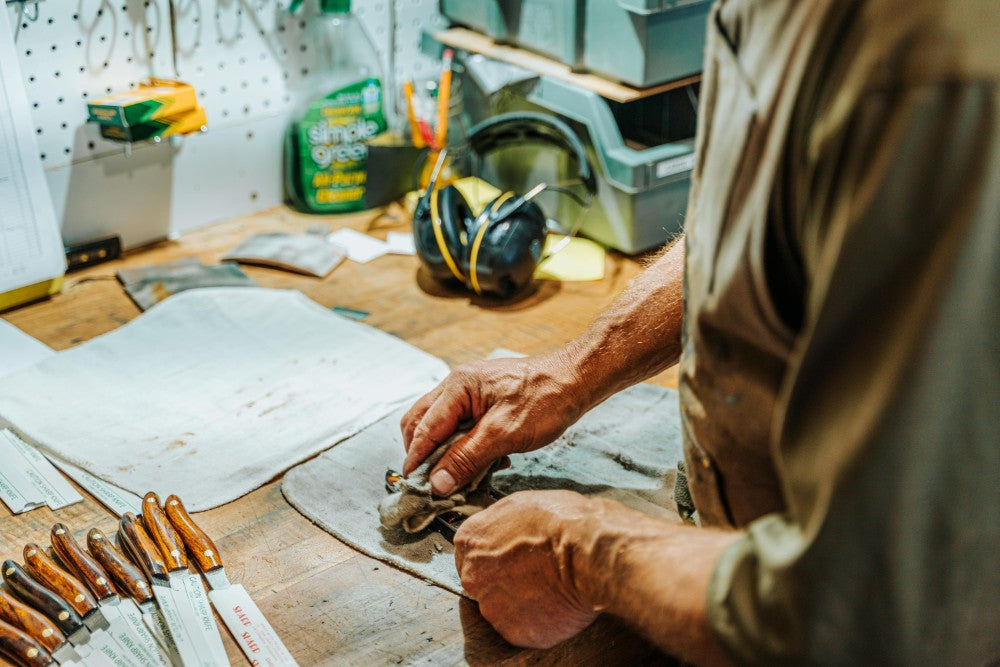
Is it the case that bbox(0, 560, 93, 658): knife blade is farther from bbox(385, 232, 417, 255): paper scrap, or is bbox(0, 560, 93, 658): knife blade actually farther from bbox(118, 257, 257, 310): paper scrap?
bbox(385, 232, 417, 255): paper scrap

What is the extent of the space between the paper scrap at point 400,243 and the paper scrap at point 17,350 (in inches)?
20.6

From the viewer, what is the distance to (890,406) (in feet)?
1.41

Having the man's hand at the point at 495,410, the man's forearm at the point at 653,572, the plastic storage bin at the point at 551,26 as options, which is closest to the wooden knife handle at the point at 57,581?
the man's hand at the point at 495,410

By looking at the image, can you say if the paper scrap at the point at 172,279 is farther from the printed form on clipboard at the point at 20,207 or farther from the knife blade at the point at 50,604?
the knife blade at the point at 50,604

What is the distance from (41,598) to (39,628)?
3 centimetres

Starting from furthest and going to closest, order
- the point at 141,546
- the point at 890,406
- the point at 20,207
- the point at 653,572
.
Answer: the point at 20,207
the point at 141,546
the point at 653,572
the point at 890,406

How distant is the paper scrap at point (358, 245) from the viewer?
152 cm

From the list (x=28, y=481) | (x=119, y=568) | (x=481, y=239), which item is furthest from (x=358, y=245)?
(x=119, y=568)

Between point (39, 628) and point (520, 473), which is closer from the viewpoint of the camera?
point (39, 628)

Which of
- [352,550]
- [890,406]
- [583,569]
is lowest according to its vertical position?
[352,550]

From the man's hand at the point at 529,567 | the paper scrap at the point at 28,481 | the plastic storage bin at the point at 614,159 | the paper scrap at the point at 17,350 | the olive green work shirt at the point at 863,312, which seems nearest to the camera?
the olive green work shirt at the point at 863,312

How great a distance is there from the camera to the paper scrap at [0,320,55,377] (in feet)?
3.94

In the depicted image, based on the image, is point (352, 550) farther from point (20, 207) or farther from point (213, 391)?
point (20, 207)

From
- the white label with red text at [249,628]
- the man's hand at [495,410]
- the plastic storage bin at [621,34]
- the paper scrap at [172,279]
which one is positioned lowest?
the white label with red text at [249,628]
